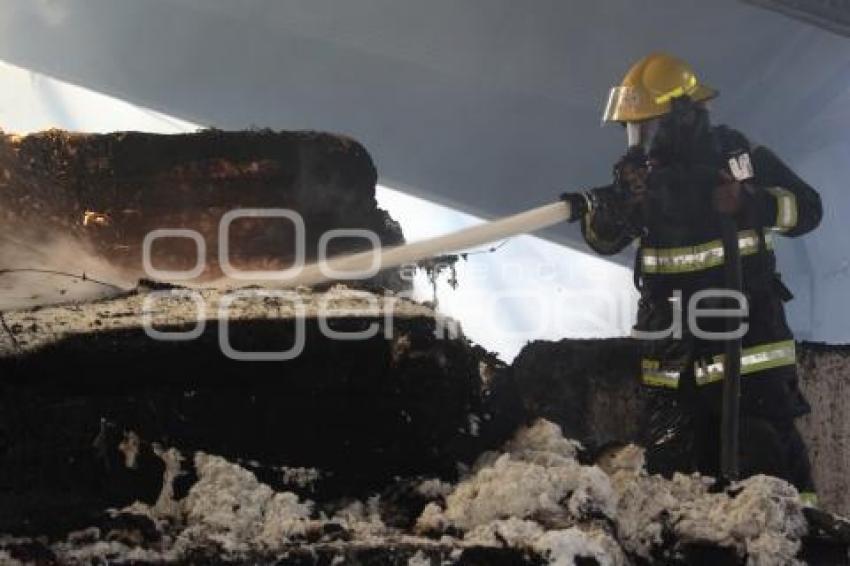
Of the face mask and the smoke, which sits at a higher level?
the face mask

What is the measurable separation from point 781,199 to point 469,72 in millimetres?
6515

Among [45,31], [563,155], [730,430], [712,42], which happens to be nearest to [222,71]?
[45,31]

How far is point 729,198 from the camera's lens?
3420 millimetres

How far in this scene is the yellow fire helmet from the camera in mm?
3934

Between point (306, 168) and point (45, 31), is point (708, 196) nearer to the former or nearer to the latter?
point (306, 168)

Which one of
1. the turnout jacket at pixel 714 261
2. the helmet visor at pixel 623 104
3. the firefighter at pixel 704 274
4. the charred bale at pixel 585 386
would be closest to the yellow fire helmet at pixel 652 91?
the helmet visor at pixel 623 104

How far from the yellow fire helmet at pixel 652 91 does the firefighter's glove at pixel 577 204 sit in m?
0.55

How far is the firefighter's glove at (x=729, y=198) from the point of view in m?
3.41

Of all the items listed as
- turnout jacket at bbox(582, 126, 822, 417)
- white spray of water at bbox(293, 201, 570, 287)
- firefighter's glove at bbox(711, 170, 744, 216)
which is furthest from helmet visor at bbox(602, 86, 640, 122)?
firefighter's glove at bbox(711, 170, 744, 216)

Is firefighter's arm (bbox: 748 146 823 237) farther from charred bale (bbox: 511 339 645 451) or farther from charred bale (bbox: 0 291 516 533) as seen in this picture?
charred bale (bbox: 0 291 516 533)

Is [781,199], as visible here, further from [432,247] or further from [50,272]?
[50,272]

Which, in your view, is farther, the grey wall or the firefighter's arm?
the grey wall

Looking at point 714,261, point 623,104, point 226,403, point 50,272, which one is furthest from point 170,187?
point 714,261

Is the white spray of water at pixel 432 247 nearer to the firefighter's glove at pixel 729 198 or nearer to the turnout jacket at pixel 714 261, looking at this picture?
the turnout jacket at pixel 714 261
